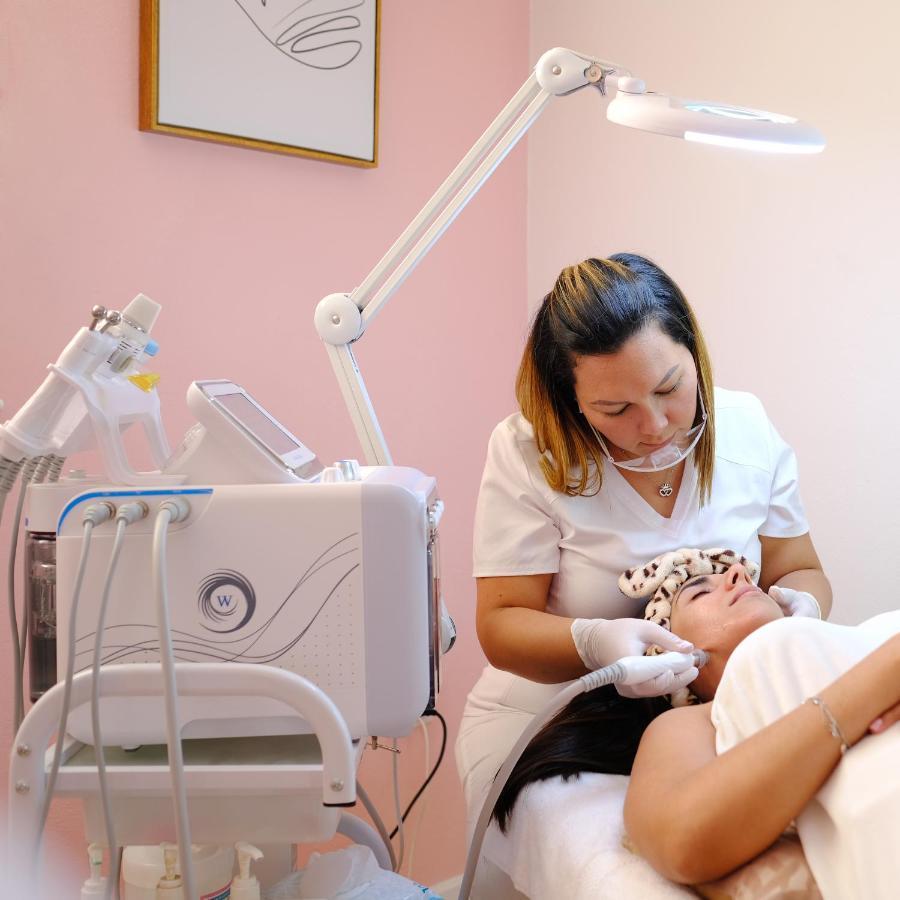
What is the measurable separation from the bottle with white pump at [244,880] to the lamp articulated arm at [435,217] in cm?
54

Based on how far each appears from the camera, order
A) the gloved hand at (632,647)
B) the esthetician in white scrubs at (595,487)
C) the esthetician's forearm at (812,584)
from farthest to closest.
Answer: the esthetician's forearm at (812,584), the esthetician in white scrubs at (595,487), the gloved hand at (632,647)

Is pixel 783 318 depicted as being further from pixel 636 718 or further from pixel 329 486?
pixel 329 486

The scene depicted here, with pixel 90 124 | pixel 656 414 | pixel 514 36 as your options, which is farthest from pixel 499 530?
pixel 514 36

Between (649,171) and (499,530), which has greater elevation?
(649,171)

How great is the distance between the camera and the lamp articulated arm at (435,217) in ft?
4.42

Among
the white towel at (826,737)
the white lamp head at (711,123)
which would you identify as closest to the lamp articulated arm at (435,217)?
the white lamp head at (711,123)

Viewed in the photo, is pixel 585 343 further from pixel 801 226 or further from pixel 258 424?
pixel 801 226

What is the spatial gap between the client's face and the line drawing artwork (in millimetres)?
1278

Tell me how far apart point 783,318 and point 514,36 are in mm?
987

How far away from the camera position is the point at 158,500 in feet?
3.36

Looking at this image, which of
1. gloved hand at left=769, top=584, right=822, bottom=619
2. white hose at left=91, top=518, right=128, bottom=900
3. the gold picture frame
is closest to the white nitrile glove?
gloved hand at left=769, top=584, right=822, bottom=619

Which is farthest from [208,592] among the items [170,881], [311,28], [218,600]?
[311,28]

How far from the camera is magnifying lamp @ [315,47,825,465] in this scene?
3.93 ft

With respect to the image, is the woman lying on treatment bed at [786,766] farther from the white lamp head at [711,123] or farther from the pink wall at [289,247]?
the pink wall at [289,247]
